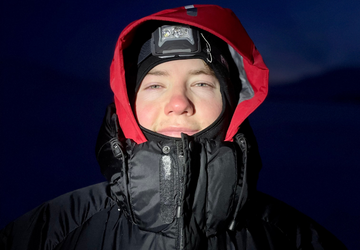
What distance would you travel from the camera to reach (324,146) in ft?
6.64

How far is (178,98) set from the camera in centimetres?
54

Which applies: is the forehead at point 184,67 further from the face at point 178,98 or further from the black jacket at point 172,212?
the black jacket at point 172,212

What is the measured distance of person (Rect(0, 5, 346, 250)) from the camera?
0.46 m

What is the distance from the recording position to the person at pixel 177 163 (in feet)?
1.51

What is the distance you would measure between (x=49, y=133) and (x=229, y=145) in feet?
4.21

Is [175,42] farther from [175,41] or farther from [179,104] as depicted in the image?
[179,104]

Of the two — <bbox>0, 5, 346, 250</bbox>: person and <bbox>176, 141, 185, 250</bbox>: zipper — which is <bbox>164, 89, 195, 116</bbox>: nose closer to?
<bbox>0, 5, 346, 250</bbox>: person

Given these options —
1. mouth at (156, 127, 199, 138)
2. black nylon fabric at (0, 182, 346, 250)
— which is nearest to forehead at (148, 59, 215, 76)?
mouth at (156, 127, 199, 138)

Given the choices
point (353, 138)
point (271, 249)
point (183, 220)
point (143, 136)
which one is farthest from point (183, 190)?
point (353, 138)

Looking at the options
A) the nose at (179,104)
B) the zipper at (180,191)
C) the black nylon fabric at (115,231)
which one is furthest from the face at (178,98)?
the black nylon fabric at (115,231)

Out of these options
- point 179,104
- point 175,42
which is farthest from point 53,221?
point 175,42

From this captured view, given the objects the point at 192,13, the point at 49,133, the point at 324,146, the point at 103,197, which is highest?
the point at 192,13

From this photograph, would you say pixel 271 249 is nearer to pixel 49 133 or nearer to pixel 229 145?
pixel 229 145

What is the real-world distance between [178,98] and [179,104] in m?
0.02
